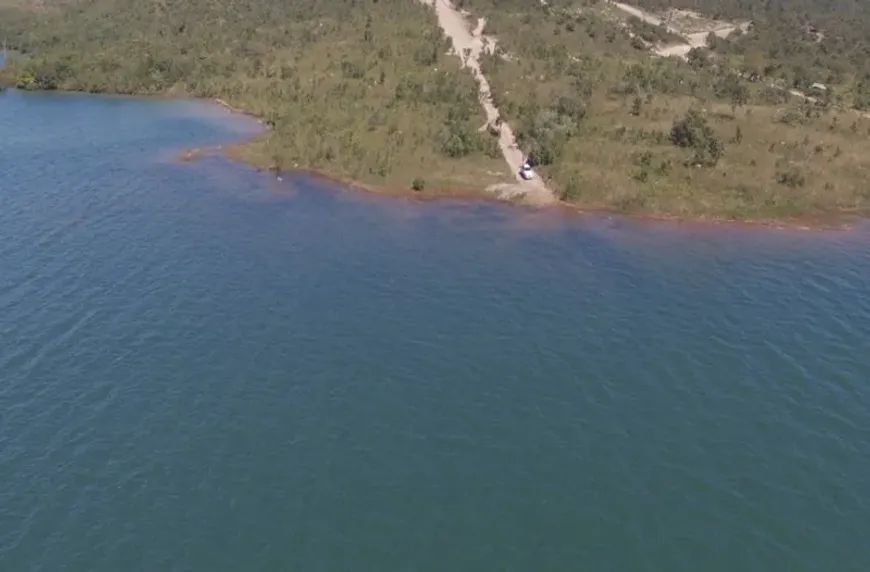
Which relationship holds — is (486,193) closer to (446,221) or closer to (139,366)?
(446,221)

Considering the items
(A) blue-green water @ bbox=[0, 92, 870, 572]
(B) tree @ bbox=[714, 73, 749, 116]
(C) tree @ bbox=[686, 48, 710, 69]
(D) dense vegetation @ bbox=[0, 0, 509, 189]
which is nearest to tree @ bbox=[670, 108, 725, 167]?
(A) blue-green water @ bbox=[0, 92, 870, 572]

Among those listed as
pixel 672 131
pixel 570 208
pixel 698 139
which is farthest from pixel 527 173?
pixel 698 139

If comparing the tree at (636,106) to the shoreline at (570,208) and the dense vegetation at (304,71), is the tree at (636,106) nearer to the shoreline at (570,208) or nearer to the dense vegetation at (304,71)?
the dense vegetation at (304,71)

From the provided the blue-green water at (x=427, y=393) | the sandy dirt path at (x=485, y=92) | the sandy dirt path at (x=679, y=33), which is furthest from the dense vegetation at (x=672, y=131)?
the blue-green water at (x=427, y=393)

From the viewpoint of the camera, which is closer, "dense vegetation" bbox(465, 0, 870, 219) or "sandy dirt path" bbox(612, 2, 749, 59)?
"dense vegetation" bbox(465, 0, 870, 219)

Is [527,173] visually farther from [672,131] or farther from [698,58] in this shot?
[698,58]

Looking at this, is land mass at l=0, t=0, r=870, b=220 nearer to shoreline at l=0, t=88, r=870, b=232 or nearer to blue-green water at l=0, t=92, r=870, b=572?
shoreline at l=0, t=88, r=870, b=232

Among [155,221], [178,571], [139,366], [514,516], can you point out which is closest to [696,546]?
[514,516]
